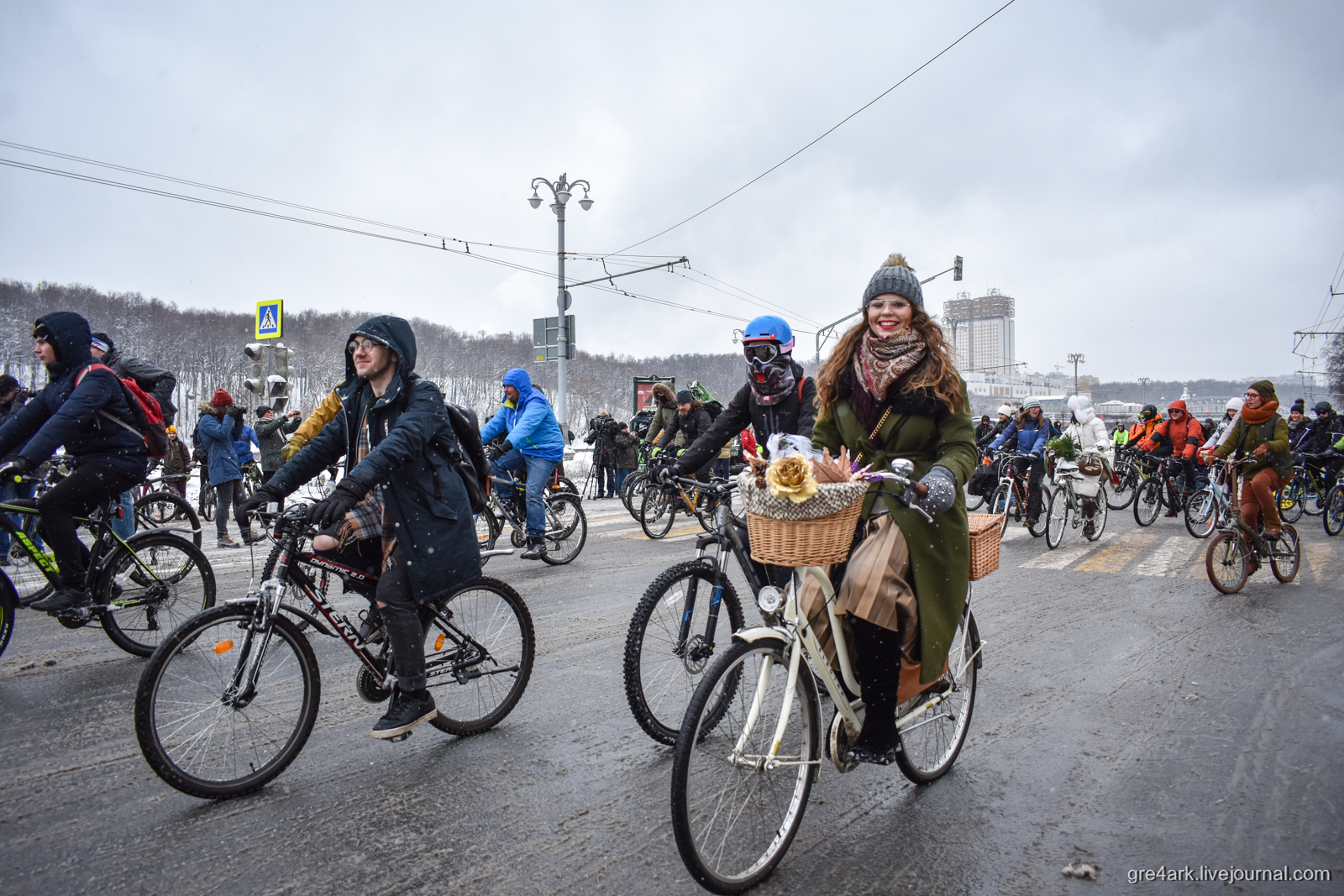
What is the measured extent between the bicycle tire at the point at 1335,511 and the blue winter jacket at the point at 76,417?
15.4m

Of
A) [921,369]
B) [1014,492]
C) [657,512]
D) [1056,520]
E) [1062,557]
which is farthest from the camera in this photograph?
[657,512]

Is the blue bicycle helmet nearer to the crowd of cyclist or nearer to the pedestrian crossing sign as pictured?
the crowd of cyclist

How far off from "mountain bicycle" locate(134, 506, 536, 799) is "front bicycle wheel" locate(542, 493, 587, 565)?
4863 millimetres

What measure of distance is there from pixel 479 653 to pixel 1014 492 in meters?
9.08

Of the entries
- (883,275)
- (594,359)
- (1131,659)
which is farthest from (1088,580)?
(594,359)

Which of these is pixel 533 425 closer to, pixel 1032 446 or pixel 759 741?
pixel 759 741

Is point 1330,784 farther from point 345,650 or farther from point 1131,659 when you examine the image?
point 345,650

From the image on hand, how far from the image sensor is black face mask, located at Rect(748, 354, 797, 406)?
4.20m

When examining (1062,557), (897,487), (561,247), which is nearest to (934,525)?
(897,487)

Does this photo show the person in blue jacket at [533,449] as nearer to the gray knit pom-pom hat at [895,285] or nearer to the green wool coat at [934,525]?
the gray knit pom-pom hat at [895,285]

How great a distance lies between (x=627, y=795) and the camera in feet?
10.3

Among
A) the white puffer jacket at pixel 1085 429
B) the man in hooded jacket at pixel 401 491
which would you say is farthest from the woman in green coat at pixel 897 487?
the white puffer jacket at pixel 1085 429

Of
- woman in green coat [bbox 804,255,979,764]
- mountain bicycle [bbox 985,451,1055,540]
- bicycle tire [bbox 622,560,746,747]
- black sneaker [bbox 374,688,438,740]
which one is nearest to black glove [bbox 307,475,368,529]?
black sneaker [bbox 374,688,438,740]

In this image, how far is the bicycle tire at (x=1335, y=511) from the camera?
12.1 m
